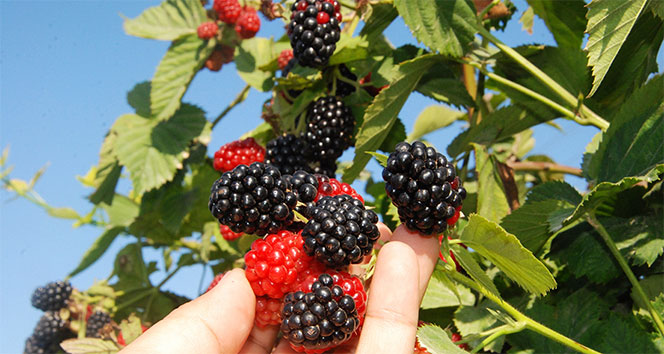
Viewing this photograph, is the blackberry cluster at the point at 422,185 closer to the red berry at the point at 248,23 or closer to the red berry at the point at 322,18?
the red berry at the point at 322,18

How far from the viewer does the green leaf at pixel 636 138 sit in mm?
1305

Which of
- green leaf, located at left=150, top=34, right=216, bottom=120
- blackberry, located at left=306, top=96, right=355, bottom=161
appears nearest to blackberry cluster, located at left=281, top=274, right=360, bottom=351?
blackberry, located at left=306, top=96, right=355, bottom=161

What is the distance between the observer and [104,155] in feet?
8.00

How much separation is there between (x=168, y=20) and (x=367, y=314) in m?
1.56

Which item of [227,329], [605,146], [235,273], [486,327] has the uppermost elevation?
[605,146]

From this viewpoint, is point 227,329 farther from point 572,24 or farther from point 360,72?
point 572,24

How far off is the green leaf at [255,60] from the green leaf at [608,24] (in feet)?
3.51

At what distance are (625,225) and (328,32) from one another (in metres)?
0.93

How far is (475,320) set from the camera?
146 centimetres

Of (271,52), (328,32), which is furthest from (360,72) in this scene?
(271,52)

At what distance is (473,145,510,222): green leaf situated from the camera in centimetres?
158

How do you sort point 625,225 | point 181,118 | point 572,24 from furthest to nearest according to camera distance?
1. point 181,118
2. point 572,24
3. point 625,225

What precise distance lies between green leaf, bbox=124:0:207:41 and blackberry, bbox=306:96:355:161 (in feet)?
2.70

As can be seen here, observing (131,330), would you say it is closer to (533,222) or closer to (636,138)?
(533,222)
